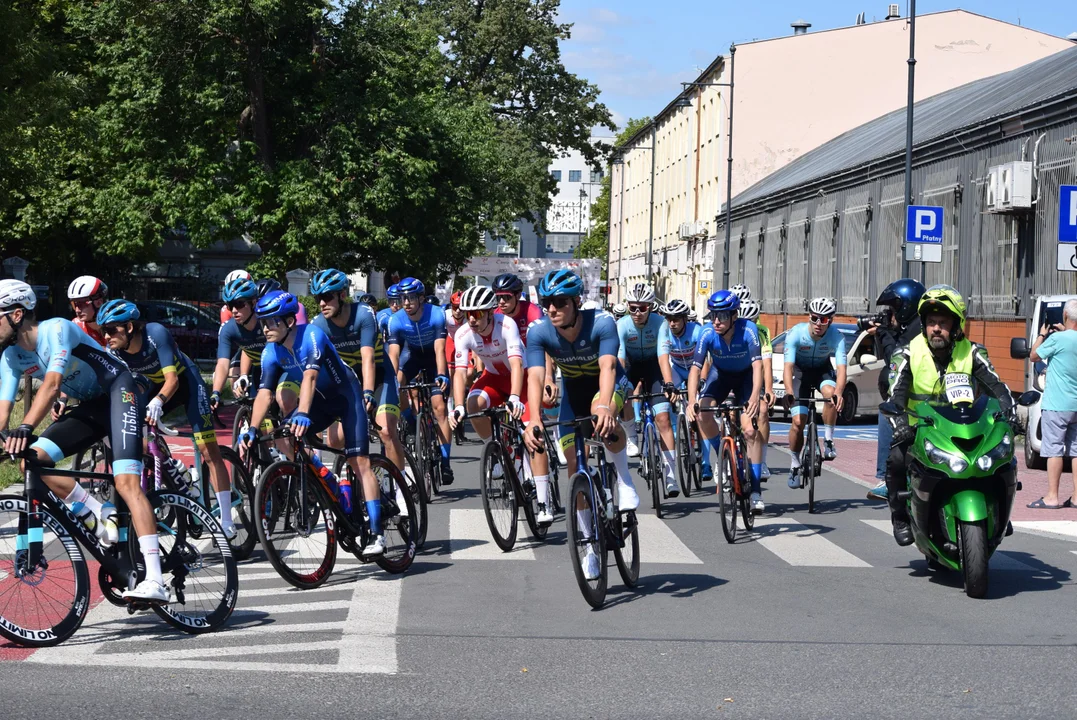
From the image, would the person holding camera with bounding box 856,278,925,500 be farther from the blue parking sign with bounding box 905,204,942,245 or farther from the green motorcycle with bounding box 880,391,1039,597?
the blue parking sign with bounding box 905,204,942,245

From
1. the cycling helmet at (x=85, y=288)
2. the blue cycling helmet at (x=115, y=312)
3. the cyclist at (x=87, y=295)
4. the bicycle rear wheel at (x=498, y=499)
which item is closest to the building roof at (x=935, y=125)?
the bicycle rear wheel at (x=498, y=499)

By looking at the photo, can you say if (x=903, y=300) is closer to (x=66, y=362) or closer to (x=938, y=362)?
(x=938, y=362)

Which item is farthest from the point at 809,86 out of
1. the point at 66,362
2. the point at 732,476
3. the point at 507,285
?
the point at 66,362

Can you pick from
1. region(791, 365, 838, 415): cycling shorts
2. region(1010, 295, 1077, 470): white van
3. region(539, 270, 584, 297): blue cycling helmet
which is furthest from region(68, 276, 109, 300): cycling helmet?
region(1010, 295, 1077, 470): white van

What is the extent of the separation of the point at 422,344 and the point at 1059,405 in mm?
5965

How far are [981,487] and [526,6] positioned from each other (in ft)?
169

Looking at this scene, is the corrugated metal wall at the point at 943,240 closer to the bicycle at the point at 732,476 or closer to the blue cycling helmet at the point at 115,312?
the bicycle at the point at 732,476

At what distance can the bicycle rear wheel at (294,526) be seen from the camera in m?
7.95

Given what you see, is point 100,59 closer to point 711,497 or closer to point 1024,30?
point 711,497

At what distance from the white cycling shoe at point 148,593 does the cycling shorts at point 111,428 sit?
0.54 meters

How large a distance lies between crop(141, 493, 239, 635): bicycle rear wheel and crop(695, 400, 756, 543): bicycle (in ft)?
14.3

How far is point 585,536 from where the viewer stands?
7.81m

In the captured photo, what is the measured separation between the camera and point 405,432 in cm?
1359

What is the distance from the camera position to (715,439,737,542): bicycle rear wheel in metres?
10.6
